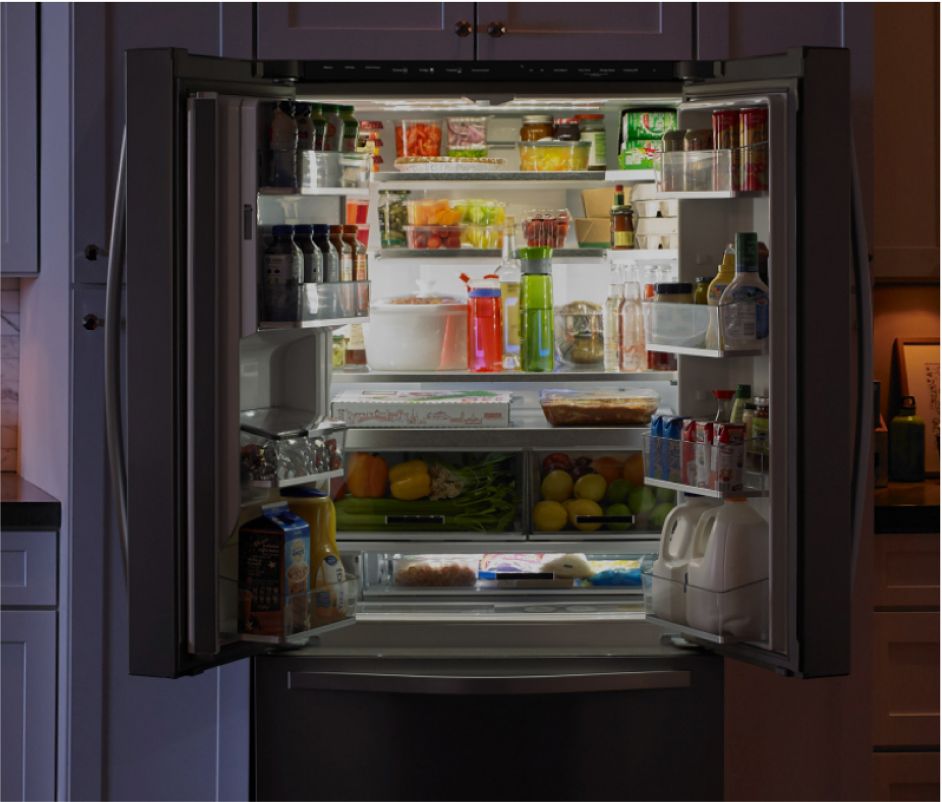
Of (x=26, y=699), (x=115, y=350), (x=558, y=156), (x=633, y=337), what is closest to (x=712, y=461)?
A: (x=633, y=337)

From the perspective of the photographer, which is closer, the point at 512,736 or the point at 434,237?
the point at 512,736

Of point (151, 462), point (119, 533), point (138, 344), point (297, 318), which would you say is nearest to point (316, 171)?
point (297, 318)

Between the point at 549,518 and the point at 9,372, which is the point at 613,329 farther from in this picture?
the point at 9,372

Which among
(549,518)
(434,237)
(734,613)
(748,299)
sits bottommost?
(734,613)

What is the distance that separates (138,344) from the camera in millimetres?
2078

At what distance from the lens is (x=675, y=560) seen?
2334mm

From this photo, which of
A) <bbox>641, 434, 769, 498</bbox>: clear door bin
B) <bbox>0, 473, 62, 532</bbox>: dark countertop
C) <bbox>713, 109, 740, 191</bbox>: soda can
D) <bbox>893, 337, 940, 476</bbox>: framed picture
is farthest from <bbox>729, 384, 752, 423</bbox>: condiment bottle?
<bbox>0, 473, 62, 532</bbox>: dark countertop

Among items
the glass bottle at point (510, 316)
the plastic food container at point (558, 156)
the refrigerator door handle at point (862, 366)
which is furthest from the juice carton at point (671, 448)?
the plastic food container at point (558, 156)

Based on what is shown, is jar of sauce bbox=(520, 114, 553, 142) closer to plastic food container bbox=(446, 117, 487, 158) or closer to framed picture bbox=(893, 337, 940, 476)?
plastic food container bbox=(446, 117, 487, 158)

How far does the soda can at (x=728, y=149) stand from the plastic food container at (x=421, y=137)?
2.28 feet

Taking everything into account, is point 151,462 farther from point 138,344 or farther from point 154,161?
point 154,161

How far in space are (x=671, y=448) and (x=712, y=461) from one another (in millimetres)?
119

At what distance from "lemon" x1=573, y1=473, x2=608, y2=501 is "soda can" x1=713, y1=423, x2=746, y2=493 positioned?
43 cm

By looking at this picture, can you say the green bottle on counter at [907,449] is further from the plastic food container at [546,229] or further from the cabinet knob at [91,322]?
the cabinet knob at [91,322]
